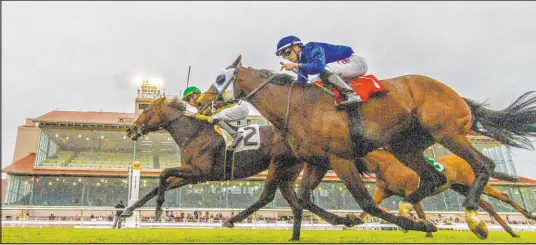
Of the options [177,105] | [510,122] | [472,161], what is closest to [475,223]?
[472,161]

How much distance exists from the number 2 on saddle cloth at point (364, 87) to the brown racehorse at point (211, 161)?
277 cm

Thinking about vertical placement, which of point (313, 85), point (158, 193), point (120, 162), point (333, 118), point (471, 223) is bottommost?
point (471, 223)

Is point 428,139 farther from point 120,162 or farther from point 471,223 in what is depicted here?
point 120,162

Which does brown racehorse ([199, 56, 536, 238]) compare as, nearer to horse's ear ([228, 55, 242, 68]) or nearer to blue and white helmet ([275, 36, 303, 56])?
blue and white helmet ([275, 36, 303, 56])

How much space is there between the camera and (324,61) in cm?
538

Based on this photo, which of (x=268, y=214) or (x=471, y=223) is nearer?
(x=471, y=223)

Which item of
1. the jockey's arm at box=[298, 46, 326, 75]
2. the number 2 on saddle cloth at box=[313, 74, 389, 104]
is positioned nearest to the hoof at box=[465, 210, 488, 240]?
the number 2 on saddle cloth at box=[313, 74, 389, 104]

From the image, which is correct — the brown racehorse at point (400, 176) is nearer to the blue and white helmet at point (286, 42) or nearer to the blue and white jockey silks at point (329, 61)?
the blue and white jockey silks at point (329, 61)

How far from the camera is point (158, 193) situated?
8203 millimetres

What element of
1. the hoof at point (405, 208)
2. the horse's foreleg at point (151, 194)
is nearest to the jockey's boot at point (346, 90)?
the hoof at point (405, 208)

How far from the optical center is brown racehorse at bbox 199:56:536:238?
505 centimetres

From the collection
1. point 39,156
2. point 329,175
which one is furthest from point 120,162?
point 329,175

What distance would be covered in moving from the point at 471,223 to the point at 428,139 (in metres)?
1.26

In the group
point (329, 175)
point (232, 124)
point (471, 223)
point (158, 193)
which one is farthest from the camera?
point (329, 175)
